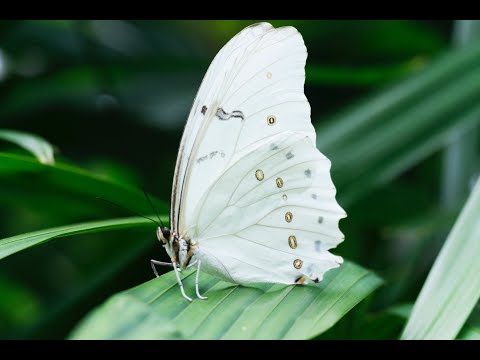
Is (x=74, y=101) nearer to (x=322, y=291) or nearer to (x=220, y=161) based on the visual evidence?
(x=220, y=161)

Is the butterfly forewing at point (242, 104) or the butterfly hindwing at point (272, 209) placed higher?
the butterfly forewing at point (242, 104)

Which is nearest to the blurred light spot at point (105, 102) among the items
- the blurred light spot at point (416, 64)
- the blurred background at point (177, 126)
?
the blurred background at point (177, 126)

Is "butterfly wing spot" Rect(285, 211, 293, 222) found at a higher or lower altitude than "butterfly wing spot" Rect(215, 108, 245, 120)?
lower

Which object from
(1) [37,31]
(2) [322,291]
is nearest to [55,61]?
(1) [37,31]

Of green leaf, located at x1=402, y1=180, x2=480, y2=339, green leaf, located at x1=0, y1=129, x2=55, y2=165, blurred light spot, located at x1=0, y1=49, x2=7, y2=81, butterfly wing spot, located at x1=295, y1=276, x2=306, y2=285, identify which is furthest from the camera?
blurred light spot, located at x1=0, y1=49, x2=7, y2=81

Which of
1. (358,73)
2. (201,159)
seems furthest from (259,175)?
(358,73)

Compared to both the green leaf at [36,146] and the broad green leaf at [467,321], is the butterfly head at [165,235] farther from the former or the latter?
the broad green leaf at [467,321]

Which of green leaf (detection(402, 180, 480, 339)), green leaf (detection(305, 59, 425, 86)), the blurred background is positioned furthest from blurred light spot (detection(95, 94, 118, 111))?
green leaf (detection(402, 180, 480, 339))

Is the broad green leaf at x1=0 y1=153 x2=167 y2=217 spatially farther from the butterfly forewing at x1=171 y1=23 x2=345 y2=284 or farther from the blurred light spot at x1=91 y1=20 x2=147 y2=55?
the blurred light spot at x1=91 y1=20 x2=147 y2=55
